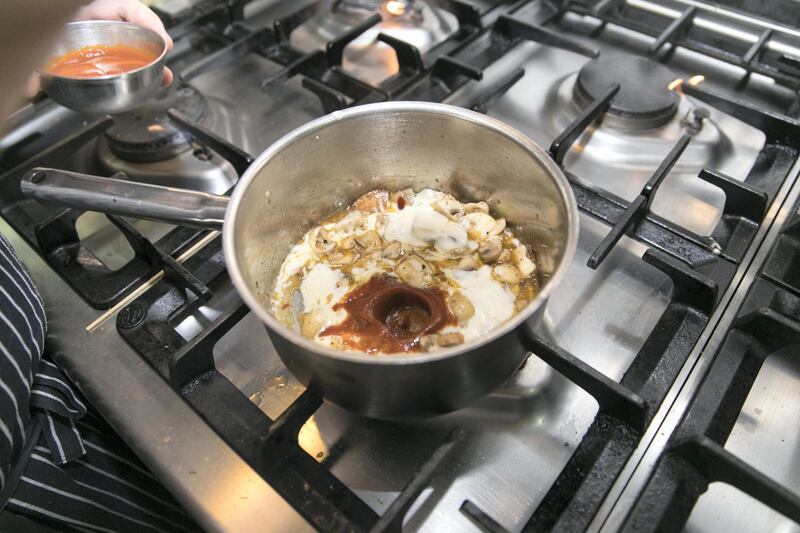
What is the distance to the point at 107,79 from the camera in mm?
789

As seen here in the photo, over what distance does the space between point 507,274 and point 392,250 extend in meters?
0.15

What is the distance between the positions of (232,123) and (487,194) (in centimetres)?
47

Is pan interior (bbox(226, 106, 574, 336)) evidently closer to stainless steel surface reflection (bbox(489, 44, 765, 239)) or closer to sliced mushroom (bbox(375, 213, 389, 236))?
sliced mushroom (bbox(375, 213, 389, 236))

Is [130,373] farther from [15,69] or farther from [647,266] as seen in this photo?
[647,266]

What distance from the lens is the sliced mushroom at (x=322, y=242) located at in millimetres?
769

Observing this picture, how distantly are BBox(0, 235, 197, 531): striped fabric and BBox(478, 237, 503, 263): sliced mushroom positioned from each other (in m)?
0.53

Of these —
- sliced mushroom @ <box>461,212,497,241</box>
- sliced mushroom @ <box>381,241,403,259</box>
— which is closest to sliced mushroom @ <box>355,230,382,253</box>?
sliced mushroom @ <box>381,241,403,259</box>

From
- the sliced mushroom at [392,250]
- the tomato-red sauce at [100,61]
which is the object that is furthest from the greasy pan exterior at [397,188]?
the tomato-red sauce at [100,61]

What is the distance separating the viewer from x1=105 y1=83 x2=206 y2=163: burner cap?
0.91 m

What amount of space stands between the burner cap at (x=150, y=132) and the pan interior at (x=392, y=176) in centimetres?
30

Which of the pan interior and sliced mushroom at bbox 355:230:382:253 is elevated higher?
the pan interior

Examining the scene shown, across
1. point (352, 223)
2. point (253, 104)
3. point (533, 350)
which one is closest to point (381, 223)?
point (352, 223)

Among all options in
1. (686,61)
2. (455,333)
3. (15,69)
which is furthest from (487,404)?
(686,61)

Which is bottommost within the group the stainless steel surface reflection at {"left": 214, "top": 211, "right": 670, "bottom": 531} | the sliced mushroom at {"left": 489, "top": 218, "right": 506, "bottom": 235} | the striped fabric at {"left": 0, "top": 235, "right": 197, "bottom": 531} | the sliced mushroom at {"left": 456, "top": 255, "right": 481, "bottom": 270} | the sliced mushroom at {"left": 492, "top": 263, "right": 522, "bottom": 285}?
the striped fabric at {"left": 0, "top": 235, "right": 197, "bottom": 531}
